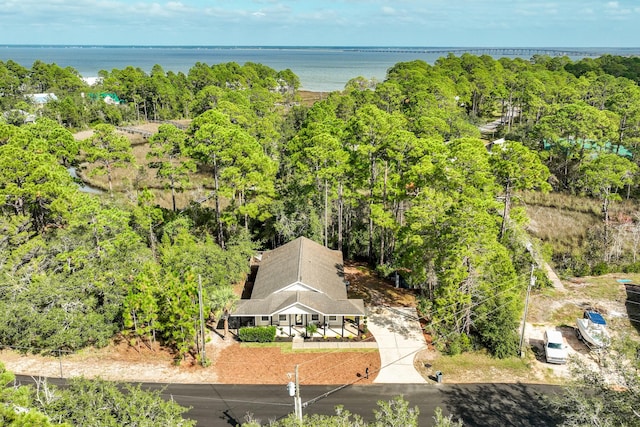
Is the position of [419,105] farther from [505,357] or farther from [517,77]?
[505,357]

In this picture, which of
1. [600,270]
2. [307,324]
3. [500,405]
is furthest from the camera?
[600,270]

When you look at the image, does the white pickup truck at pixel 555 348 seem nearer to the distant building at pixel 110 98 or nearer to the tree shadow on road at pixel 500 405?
the tree shadow on road at pixel 500 405

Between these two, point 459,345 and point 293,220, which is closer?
point 459,345

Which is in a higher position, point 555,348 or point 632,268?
point 632,268

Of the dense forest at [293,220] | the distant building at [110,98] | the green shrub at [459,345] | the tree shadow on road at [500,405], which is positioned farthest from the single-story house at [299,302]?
the distant building at [110,98]

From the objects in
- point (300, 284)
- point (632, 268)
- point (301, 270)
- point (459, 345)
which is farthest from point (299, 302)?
point (632, 268)

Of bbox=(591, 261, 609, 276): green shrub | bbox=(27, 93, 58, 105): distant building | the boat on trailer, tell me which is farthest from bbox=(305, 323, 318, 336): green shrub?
bbox=(27, 93, 58, 105): distant building

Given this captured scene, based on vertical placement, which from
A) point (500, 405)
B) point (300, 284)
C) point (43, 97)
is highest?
point (43, 97)

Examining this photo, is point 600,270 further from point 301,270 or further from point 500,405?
point 301,270

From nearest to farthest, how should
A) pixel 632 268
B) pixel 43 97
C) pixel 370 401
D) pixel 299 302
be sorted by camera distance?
pixel 370 401
pixel 299 302
pixel 632 268
pixel 43 97
